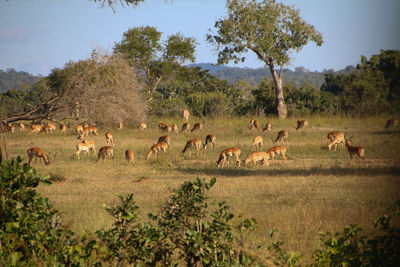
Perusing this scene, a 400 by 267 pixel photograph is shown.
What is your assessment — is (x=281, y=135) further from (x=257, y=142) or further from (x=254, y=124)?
(x=254, y=124)

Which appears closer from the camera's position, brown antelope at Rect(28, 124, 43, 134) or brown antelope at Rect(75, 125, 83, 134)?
brown antelope at Rect(75, 125, 83, 134)

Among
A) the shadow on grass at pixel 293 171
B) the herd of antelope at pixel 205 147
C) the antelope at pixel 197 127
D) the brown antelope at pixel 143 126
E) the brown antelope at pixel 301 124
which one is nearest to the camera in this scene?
the shadow on grass at pixel 293 171

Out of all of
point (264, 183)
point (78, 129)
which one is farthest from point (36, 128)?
point (264, 183)

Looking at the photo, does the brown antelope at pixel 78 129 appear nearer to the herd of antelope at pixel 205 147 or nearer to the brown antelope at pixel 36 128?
the herd of antelope at pixel 205 147

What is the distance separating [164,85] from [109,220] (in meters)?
33.5

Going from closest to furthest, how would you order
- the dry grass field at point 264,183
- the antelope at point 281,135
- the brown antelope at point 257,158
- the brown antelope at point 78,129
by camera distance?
the dry grass field at point 264,183 < the brown antelope at point 257,158 < the antelope at point 281,135 < the brown antelope at point 78,129

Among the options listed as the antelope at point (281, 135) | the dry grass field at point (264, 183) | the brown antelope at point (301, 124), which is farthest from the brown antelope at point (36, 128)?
the brown antelope at point (301, 124)

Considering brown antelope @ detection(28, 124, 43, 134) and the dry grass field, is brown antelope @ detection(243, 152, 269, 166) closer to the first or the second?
the dry grass field

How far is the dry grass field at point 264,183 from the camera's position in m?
6.41

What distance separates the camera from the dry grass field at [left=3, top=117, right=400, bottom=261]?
641 centimetres

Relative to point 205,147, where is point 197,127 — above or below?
above

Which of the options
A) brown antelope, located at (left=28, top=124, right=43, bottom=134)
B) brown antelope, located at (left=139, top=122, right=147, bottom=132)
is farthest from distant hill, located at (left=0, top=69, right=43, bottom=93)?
brown antelope, located at (left=139, top=122, right=147, bottom=132)

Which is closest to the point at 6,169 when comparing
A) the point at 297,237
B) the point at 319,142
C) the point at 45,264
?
the point at 45,264

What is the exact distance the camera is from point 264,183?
32.2 feet
